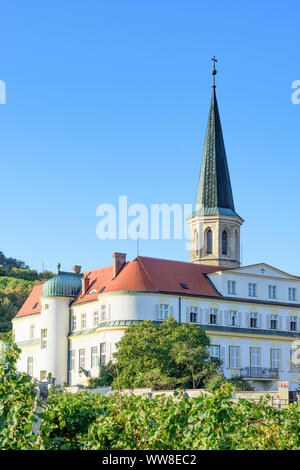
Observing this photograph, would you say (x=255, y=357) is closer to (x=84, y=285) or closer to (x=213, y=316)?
(x=213, y=316)

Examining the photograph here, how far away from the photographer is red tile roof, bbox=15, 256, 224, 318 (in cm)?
7219

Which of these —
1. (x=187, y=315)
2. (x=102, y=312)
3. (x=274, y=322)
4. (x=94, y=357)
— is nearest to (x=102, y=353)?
(x=94, y=357)

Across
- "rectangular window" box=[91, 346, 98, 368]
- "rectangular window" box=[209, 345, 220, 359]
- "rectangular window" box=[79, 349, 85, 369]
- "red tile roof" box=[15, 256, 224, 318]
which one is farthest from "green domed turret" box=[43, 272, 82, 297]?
"rectangular window" box=[209, 345, 220, 359]

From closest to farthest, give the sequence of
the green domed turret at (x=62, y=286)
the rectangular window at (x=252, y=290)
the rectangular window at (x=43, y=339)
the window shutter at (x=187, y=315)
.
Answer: the window shutter at (x=187, y=315), the rectangular window at (x=252, y=290), the rectangular window at (x=43, y=339), the green domed turret at (x=62, y=286)

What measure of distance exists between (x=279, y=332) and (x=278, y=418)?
2273 inches

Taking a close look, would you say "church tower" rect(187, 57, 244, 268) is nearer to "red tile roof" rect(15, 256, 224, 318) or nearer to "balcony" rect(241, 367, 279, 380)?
"red tile roof" rect(15, 256, 224, 318)

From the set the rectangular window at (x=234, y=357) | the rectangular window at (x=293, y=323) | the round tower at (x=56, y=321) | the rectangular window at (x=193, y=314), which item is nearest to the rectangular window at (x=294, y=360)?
the rectangular window at (x=293, y=323)

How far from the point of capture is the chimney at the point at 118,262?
75.9 meters

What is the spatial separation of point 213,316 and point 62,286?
14.6 meters

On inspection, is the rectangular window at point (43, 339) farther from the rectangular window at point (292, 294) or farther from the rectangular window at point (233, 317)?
the rectangular window at point (292, 294)

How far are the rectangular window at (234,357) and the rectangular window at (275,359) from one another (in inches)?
133

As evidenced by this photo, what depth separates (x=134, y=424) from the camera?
56.9ft
